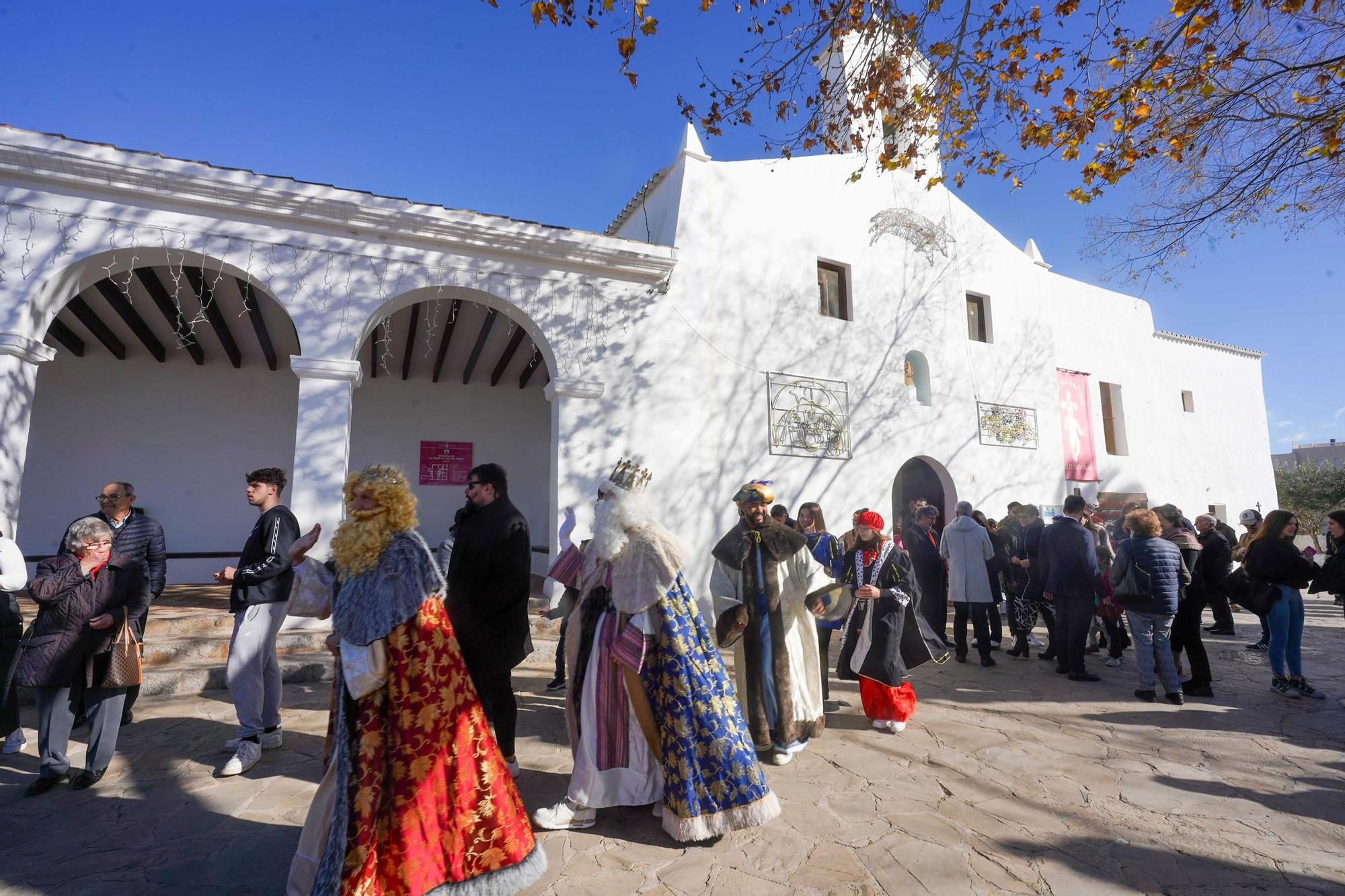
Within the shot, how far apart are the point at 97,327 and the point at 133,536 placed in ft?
19.8

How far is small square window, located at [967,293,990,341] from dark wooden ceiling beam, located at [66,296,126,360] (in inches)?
500

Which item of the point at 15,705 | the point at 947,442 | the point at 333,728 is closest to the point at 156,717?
the point at 15,705

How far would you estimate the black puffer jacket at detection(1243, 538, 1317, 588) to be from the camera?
5180 millimetres

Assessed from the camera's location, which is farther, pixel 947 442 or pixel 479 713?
A: pixel 947 442

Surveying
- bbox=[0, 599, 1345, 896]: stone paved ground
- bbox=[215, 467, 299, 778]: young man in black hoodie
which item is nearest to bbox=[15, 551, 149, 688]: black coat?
bbox=[215, 467, 299, 778]: young man in black hoodie

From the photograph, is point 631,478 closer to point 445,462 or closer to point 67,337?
point 445,462

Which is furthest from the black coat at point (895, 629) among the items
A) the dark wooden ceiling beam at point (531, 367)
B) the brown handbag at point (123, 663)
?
the dark wooden ceiling beam at point (531, 367)

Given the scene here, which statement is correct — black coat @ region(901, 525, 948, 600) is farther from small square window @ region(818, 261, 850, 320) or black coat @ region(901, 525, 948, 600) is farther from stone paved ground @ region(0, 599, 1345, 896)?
small square window @ region(818, 261, 850, 320)

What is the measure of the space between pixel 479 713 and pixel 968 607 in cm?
609

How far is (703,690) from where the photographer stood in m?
3.07

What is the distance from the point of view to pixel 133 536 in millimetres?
4316

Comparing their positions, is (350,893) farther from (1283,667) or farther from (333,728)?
(1283,667)

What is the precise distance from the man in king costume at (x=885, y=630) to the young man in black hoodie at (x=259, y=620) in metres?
3.72

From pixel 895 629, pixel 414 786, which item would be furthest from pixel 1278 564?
pixel 414 786
